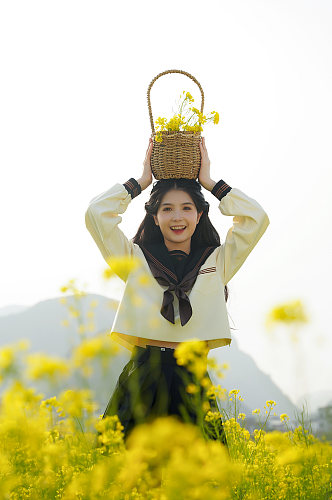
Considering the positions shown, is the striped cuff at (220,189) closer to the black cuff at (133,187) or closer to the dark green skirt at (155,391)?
the black cuff at (133,187)

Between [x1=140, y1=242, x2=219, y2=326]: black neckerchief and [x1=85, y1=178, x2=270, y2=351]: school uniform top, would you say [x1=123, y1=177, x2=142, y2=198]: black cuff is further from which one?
[x1=140, y1=242, x2=219, y2=326]: black neckerchief

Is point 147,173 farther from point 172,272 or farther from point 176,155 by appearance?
point 172,272

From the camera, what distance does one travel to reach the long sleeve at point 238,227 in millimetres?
2889

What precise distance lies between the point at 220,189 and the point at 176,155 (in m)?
0.32

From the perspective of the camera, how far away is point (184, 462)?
48.8 inches

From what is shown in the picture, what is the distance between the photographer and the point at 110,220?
9.34 feet

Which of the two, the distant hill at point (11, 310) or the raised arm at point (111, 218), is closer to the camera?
the raised arm at point (111, 218)

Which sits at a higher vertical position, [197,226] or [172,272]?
Answer: [197,226]

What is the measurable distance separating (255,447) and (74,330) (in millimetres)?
1445

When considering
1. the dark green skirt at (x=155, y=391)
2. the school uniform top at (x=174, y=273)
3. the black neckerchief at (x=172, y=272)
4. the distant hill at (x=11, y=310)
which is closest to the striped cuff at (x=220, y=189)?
the school uniform top at (x=174, y=273)

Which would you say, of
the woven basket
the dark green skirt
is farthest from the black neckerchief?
the woven basket

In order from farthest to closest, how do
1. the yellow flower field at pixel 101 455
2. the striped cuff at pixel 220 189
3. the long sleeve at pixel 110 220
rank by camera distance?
the striped cuff at pixel 220 189
the long sleeve at pixel 110 220
the yellow flower field at pixel 101 455

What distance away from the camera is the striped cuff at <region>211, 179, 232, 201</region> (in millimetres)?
2945

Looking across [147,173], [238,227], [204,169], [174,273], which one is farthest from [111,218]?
[238,227]
